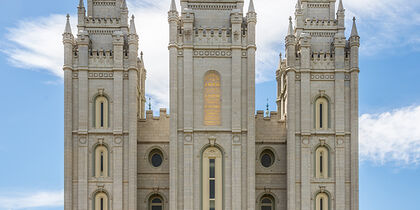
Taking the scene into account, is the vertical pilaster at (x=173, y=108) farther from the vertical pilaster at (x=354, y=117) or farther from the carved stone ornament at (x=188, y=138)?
the vertical pilaster at (x=354, y=117)

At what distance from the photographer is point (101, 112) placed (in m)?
43.7

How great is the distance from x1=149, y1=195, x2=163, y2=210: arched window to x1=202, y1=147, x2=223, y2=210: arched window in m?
3.72

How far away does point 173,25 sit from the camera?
1732 inches

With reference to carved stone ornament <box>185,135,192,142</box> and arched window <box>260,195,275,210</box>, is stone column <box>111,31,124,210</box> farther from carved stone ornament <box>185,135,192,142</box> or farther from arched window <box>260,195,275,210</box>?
arched window <box>260,195,275,210</box>

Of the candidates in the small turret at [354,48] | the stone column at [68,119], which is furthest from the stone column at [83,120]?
the small turret at [354,48]

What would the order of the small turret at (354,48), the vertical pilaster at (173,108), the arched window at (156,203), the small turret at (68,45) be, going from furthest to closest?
the arched window at (156,203) → the small turret at (354,48) → the small turret at (68,45) → the vertical pilaster at (173,108)

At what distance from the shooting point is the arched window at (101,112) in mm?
43562

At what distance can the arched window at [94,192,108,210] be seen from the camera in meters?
42.6

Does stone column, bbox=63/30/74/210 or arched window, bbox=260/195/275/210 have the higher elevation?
stone column, bbox=63/30/74/210

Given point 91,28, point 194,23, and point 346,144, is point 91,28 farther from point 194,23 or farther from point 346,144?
point 346,144

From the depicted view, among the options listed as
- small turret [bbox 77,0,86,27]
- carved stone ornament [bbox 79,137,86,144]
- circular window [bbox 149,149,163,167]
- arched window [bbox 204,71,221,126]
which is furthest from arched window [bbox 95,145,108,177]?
small turret [bbox 77,0,86,27]

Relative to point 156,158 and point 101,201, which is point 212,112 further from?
point 101,201

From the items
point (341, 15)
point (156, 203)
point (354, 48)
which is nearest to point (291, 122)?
point (354, 48)

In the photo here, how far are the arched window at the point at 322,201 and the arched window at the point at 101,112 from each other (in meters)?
15.2
